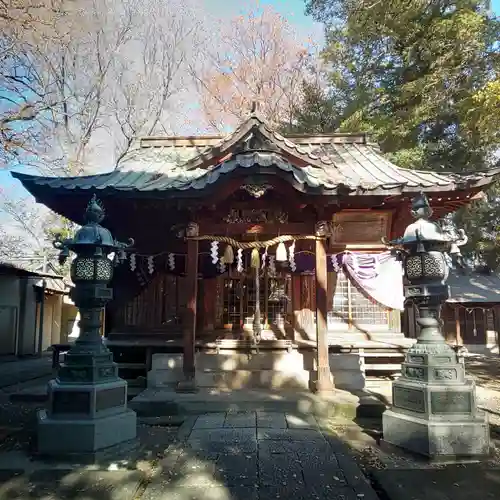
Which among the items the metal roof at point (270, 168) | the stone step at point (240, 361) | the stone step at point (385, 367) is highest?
the metal roof at point (270, 168)

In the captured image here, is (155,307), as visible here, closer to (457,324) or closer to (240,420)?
(240,420)

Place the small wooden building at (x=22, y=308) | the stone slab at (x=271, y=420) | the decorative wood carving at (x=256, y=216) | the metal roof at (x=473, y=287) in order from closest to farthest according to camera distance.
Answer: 1. the stone slab at (x=271, y=420)
2. the decorative wood carving at (x=256, y=216)
3. the small wooden building at (x=22, y=308)
4. the metal roof at (x=473, y=287)

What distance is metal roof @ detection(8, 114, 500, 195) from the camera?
8234 mm

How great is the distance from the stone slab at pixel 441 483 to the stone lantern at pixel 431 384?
1.16 feet

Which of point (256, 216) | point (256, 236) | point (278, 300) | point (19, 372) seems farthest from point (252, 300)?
point (19, 372)

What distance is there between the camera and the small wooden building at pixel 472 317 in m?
22.2

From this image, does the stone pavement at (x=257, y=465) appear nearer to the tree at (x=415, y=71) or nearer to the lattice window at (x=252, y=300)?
the lattice window at (x=252, y=300)

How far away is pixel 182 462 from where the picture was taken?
5230 mm

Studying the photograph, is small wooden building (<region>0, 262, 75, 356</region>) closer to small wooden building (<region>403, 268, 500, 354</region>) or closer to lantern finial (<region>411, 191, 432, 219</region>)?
lantern finial (<region>411, 191, 432, 219</region>)

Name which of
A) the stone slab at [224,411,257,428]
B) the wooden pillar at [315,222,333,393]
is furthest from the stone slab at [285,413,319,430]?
the wooden pillar at [315,222,333,393]

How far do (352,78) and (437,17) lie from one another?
14.7 ft

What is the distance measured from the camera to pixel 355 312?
10.8 meters

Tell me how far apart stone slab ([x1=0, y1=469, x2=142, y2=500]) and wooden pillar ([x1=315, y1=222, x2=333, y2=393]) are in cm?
445

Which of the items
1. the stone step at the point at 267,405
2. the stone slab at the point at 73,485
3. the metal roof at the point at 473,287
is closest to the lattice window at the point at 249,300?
the stone step at the point at 267,405
